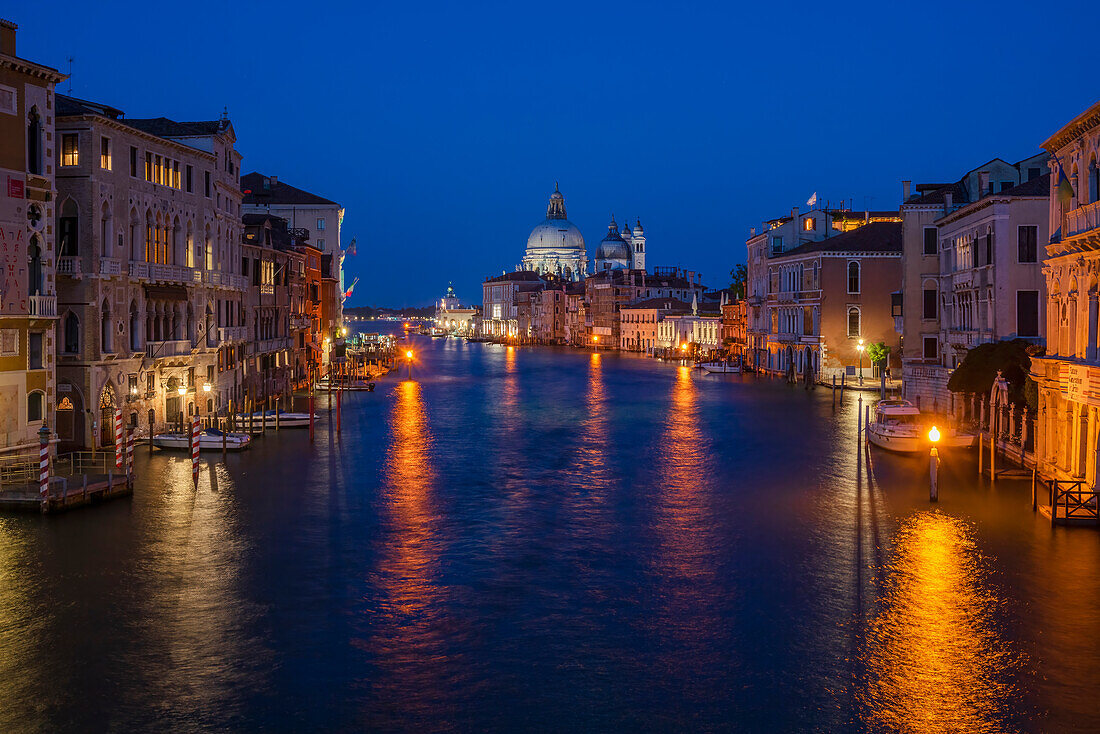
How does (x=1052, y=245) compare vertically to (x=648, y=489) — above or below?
above

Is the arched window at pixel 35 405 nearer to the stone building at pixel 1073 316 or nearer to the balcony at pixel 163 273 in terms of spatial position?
the balcony at pixel 163 273

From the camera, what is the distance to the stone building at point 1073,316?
913 inches

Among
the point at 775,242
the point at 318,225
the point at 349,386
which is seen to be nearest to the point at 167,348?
the point at 349,386

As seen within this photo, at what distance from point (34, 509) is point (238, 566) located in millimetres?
6885

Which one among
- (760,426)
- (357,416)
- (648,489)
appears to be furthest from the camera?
(357,416)

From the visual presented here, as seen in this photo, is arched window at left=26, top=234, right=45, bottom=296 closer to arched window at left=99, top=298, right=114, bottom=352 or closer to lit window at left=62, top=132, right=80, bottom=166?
arched window at left=99, top=298, right=114, bottom=352

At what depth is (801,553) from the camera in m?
20.9

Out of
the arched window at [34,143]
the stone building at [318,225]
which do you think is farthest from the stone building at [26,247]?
the stone building at [318,225]

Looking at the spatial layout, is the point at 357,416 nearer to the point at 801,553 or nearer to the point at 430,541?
the point at 430,541

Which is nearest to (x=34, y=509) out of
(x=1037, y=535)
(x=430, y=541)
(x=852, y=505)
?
(x=430, y=541)

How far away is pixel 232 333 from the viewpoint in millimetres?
43969

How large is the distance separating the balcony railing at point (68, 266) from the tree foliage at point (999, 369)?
26.8 metres

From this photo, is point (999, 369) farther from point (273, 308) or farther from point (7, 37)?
point (273, 308)

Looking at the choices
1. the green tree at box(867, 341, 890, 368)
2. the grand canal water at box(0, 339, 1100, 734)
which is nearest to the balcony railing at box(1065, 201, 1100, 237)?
the grand canal water at box(0, 339, 1100, 734)
